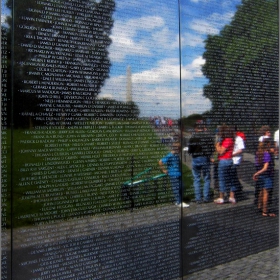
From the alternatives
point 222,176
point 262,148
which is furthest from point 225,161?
point 262,148

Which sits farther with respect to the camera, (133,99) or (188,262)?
(188,262)

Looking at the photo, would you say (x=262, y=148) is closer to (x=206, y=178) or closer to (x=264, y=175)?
(x=264, y=175)

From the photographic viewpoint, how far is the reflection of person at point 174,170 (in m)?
4.76

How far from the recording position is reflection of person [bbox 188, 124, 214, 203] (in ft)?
16.6

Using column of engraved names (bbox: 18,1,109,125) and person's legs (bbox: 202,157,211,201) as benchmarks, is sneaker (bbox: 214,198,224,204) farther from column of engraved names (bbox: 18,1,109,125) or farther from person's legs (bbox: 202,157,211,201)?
column of engraved names (bbox: 18,1,109,125)

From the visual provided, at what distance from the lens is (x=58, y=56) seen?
12.8 ft

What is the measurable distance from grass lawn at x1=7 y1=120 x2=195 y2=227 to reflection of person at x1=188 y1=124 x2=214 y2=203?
1.50ft

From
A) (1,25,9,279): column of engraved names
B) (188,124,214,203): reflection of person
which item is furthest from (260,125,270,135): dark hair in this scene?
(1,25,9,279): column of engraved names

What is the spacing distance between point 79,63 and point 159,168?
146 cm

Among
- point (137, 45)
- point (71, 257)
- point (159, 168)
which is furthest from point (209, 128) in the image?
point (71, 257)

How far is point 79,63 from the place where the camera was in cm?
407

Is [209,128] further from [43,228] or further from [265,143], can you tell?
[43,228]

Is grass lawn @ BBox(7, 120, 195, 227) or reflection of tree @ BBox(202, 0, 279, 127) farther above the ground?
reflection of tree @ BBox(202, 0, 279, 127)

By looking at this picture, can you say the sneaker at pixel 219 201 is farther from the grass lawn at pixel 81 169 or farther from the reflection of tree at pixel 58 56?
the reflection of tree at pixel 58 56
